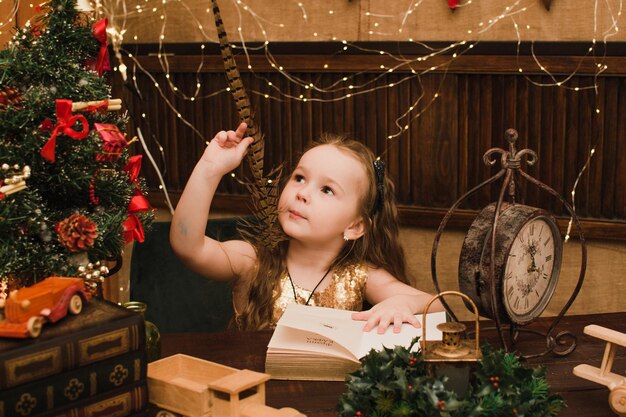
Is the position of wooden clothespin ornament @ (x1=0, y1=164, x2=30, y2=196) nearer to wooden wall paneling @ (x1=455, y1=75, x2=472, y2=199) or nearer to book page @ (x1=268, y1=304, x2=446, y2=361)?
book page @ (x1=268, y1=304, x2=446, y2=361)

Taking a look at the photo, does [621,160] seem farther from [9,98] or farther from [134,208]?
[9,98]

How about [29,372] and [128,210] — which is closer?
[29,372]

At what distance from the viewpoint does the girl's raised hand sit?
199cm

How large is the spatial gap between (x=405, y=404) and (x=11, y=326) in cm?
54

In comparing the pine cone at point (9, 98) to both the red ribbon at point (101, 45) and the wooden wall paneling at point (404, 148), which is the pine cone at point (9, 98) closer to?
the red ribbon at point (101, 45)

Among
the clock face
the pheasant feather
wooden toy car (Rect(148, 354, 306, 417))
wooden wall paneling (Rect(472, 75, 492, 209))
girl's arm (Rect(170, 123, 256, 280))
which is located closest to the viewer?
wooden toy car (Rect(148, 354, 306, 417))

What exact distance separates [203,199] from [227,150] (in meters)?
0.12

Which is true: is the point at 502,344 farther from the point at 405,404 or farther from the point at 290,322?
the point at 405,404

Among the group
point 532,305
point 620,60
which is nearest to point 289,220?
point 532,305

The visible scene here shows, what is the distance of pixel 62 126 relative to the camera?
60.9 inches

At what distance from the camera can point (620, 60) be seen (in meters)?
2.46

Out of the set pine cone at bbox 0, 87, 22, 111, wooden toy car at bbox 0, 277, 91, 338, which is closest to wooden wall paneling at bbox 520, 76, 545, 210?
pine cone at bbox 0, 87, 22, 111

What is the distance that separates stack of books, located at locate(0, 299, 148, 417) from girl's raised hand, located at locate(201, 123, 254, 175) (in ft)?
2.12

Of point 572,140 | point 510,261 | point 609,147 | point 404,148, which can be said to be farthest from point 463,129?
point 510,261
